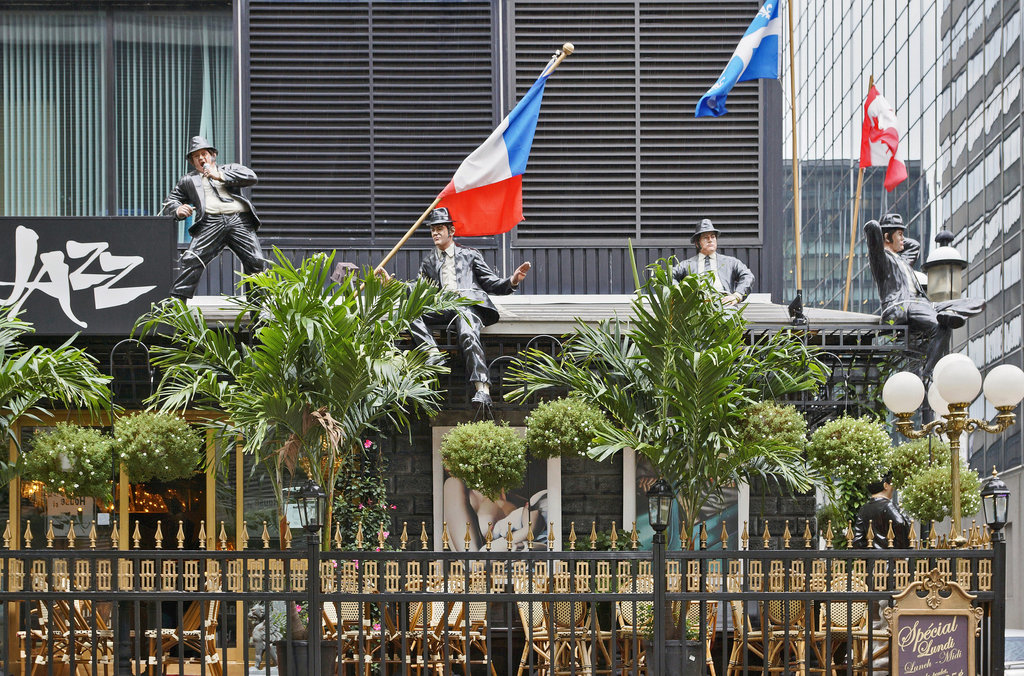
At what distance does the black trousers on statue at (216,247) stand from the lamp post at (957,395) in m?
6.10

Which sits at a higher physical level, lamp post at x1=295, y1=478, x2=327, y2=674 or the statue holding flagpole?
the statue holding flagpole

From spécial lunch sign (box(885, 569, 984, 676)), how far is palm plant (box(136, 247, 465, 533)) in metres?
4.28

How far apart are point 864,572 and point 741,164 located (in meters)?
6.33

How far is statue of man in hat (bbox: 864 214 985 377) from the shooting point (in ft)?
43.7

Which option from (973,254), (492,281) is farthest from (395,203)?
(973,254)

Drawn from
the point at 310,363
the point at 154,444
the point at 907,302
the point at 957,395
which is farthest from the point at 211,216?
the point at 957,395

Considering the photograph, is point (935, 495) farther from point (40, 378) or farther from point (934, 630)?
point (40, 378)

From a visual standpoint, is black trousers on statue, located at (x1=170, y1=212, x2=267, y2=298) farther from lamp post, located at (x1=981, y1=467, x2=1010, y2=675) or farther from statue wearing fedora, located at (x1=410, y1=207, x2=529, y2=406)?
lamp post, located at (x1=981, y1=467, x2=1010, y2=675)

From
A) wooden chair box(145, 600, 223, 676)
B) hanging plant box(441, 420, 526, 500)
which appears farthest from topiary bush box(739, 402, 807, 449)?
wooden chair box(145, 600, 223, 676)

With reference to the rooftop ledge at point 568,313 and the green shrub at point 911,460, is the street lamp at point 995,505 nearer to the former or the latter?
the green shrub at point 911,460

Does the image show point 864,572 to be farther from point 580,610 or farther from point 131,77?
point 131,77

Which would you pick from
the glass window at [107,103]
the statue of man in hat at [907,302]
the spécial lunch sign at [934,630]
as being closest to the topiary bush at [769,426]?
the spécial lunch sign at [934,630]

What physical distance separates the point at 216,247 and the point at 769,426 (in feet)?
18.3

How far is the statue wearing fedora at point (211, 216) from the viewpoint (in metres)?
13.0
